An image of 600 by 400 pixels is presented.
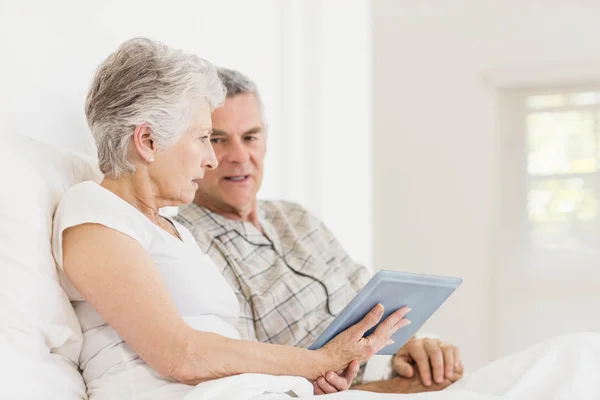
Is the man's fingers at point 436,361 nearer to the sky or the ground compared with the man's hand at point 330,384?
nearer to the ground

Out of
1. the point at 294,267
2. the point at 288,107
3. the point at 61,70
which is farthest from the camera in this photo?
the point at 288,107

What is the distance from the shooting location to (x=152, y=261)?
136 cm

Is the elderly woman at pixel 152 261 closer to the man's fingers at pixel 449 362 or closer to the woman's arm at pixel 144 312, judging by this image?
the woman's arm at pixel 144 312

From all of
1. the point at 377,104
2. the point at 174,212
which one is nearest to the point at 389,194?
the point at 377,104

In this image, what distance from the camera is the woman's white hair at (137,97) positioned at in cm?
149

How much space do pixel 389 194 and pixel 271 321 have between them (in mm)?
3141

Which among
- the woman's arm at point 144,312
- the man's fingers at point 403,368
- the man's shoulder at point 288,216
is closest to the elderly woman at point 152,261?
the woman's arm at point 144,312

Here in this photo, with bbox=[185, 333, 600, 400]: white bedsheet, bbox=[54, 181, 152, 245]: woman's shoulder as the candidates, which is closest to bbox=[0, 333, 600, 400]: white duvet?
bbox=[185, 333, 600, 400]: white bedsheet

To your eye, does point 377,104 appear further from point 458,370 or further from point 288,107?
point 458,370

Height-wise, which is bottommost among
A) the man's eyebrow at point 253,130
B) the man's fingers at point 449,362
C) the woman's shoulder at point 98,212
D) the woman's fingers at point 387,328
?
the man's fingers at point 449,362

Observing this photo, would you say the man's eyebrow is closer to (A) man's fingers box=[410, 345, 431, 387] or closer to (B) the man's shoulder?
(B) the man's shoulder

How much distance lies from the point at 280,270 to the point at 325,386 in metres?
0.56

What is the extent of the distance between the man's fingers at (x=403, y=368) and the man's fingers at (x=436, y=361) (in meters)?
0.06

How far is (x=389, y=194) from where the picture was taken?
497 cm
